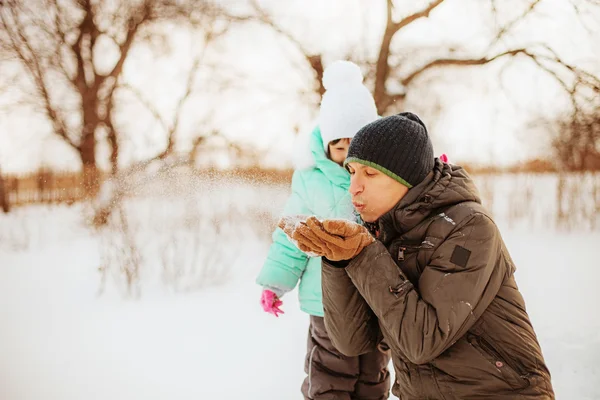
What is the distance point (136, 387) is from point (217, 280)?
1.97 metres

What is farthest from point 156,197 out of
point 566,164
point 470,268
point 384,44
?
point 566,164

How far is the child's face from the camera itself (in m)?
1.99

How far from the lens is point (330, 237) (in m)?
1.06

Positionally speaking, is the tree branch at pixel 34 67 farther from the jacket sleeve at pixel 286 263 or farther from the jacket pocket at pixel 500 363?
the jacket pocket at pixel 500 363

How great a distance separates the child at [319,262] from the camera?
1906 millimetres

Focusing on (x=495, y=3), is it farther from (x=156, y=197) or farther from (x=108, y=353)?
(x=108, y=353)

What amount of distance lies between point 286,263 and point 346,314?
822 millimetres

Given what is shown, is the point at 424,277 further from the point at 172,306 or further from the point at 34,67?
the point at 34,67

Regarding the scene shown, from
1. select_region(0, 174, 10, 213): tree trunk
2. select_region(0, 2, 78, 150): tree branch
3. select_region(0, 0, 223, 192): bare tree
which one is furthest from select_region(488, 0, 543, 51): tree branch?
select_region(0, 174, 10, 213): tree trunk

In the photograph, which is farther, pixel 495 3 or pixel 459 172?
pixel 495 3

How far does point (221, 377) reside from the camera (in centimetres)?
275

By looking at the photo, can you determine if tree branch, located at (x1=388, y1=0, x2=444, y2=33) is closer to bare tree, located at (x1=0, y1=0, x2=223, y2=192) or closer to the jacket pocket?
bare tree, located at (x1=0, y1=0, x2=223, y2=192)

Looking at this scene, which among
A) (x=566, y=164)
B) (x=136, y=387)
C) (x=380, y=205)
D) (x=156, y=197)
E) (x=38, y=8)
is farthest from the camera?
(x=566, y=164)

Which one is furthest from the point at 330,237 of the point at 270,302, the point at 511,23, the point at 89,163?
the point at 511,23
